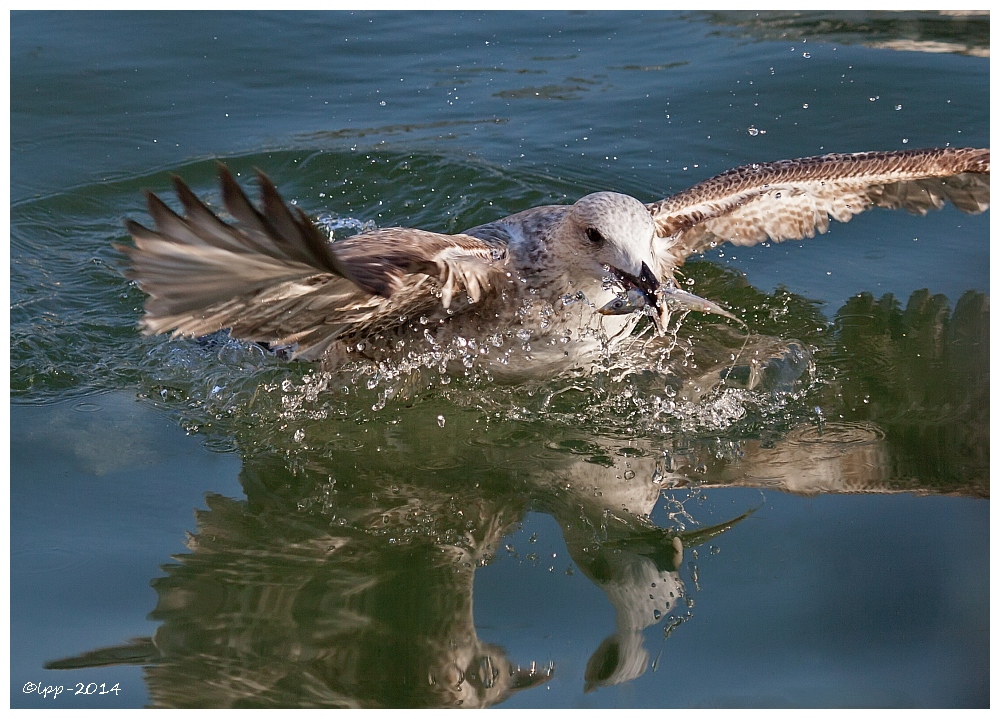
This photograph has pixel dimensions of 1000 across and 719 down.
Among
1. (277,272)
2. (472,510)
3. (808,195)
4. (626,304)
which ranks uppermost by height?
(277,272)

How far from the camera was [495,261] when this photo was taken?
4.48 meters

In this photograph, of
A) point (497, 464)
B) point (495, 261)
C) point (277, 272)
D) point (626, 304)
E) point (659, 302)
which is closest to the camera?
point (277, 272)

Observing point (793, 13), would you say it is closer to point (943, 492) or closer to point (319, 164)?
point (319, 164)

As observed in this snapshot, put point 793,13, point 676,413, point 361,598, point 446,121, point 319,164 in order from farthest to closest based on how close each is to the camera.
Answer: point 793,13
point 446,121
point 319,164
point 676,413
point 361,598

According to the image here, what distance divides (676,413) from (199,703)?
222 centimetres

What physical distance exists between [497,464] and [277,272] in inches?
52.5

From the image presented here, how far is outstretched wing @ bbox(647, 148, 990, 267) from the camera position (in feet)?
17.4

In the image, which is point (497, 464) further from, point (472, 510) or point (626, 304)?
point (626, 304)

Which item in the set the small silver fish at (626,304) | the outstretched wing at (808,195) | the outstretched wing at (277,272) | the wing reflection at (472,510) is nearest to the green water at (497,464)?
the wing reflection at (472,510)

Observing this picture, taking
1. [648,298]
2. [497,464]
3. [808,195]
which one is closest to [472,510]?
[497,464]

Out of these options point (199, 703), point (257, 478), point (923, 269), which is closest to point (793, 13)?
point (923, 269)

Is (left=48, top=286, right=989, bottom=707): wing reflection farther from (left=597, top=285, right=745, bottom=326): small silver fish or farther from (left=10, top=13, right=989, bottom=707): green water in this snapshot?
(left=597, top=285, right=745, bottom=326): small silver fish

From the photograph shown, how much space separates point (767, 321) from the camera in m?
5.30

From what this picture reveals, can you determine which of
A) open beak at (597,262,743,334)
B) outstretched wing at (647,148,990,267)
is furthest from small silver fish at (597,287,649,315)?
outstretched wing at (647,148,990,267)
